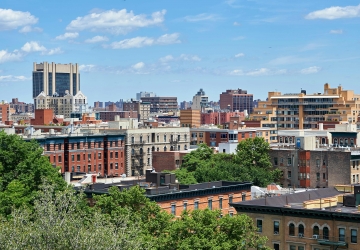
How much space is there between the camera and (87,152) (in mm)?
150625

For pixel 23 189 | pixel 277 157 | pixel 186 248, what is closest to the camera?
pixel 186 248

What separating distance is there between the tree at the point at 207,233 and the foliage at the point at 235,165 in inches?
1834

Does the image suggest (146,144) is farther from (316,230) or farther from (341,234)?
(341,234)

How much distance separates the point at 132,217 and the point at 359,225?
1820 cm

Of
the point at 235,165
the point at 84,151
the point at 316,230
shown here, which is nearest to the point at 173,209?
the point at 316,230

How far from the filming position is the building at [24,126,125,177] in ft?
469

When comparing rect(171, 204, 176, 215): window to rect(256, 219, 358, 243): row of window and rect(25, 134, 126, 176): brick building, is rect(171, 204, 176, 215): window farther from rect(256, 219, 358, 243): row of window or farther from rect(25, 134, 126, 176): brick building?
rect(25, 134, 126, 176): brick building

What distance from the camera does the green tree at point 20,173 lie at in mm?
78562

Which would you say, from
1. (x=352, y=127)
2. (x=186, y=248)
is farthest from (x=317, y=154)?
(x=186, y=248)

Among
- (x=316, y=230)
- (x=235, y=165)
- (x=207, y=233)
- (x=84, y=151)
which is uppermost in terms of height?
(x=84, y=151)

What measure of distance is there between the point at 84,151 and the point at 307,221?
277 ft

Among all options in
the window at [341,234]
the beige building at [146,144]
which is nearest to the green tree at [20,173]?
the window at [341,234]

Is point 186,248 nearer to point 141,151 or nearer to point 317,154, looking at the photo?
point 317,154

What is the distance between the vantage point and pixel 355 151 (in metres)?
122
